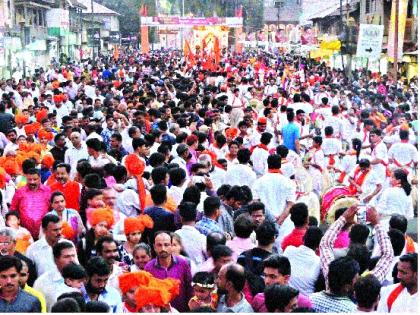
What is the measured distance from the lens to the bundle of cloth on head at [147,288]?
5.17 m

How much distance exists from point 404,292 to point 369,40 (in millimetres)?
14778

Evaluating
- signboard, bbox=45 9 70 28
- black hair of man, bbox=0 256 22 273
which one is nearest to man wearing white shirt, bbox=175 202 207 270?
black hair of man, bbox=0 256 22 273

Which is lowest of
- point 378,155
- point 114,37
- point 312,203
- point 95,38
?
point 114,37

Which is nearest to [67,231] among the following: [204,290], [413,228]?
[204,290]

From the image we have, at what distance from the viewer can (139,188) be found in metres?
8.88

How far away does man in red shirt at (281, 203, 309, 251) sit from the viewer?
7184 mm

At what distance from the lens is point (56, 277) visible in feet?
→ 20.3

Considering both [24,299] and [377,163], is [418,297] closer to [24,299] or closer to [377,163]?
[24,299]

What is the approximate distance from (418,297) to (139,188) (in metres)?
3.91

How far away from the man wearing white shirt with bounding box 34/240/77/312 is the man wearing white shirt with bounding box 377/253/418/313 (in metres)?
1.99

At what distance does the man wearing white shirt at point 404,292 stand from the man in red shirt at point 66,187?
3833mm

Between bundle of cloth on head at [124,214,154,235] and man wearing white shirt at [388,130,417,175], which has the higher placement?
bundle of cloth on head at [124,214,154,235]

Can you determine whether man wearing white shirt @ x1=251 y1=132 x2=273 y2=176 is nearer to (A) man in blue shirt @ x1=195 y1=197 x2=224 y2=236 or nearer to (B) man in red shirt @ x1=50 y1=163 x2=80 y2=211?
(B) man in red shirt @ x1=50 y1=163 x2=80 y2=211

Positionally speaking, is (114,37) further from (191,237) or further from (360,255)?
(360,255)
